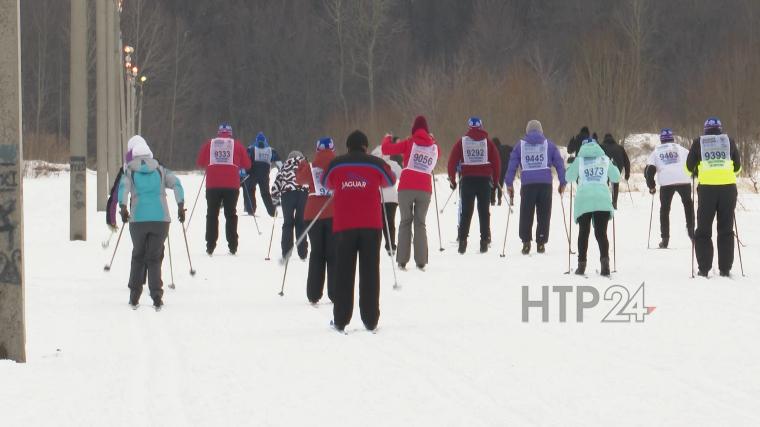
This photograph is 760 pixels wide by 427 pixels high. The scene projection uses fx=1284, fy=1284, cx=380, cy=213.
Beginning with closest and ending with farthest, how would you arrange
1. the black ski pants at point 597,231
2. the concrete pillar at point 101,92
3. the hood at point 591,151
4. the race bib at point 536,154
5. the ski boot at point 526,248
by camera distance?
the black ski pants at point 597,231 < the hood at point 591,151 < the race bib at point 536,154 < the ski boot at point 526,248 < the concrete pillar at point 101,92

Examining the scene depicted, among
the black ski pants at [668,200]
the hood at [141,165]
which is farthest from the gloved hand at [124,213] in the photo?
the black ski pants at [668,200]

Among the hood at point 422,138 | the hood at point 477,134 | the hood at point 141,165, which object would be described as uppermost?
the hood at point 477,134

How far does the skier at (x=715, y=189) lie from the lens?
13.8 metres

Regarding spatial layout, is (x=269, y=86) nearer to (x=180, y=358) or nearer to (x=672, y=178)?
(x=672, y=178)

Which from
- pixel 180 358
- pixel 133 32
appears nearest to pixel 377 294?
pixel 180 358

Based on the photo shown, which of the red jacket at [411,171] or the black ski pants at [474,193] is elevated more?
the red jacket at [411,171]

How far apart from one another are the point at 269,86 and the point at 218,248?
A: 239ft

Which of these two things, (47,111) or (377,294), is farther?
(47,111)

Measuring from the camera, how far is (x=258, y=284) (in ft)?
46.8

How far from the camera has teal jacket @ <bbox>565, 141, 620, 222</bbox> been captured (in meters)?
14.1

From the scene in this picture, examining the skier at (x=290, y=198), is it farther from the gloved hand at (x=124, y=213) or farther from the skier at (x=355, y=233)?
the skier at (x=355, y=233)

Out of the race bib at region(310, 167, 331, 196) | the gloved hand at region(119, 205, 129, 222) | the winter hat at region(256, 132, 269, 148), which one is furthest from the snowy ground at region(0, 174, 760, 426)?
the winter hat at region(256, 132, 269, 148)

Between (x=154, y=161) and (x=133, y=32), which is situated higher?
(x=133, y=32)

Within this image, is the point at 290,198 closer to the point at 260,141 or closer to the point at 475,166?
the point at 475,166
